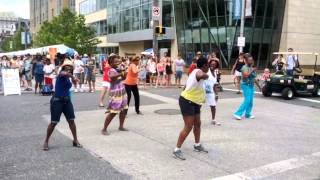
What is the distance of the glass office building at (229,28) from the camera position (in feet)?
108

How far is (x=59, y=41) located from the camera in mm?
43500

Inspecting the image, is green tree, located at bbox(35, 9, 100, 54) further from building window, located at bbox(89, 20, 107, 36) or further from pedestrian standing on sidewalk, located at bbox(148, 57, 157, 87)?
pedestrian standing on sidewalk, located at bbox(148, 57, 157, 87)

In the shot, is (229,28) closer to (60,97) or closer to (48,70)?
(48,70)

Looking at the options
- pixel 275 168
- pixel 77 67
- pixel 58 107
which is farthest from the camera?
pixel 77 67

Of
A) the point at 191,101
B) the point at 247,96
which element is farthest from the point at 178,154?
the point at 247,96

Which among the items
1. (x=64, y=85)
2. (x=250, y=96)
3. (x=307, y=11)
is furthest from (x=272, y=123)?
(x=307, y=11)

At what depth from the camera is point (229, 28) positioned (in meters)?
33.0

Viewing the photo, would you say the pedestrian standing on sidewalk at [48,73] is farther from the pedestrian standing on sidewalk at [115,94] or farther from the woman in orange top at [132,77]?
the pedestrian standing on sidewalk at [115,94]

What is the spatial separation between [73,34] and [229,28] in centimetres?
1677

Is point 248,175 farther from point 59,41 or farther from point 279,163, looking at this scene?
point 59,41

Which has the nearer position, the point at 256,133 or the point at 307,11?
the point at 256,133

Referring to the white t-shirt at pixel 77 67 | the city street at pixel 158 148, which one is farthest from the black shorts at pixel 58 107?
the white t-shirt at pixel 77 67

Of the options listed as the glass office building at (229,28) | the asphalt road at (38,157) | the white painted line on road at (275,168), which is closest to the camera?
the asphalt road at (38,157)

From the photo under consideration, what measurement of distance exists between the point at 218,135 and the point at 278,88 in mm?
7903
